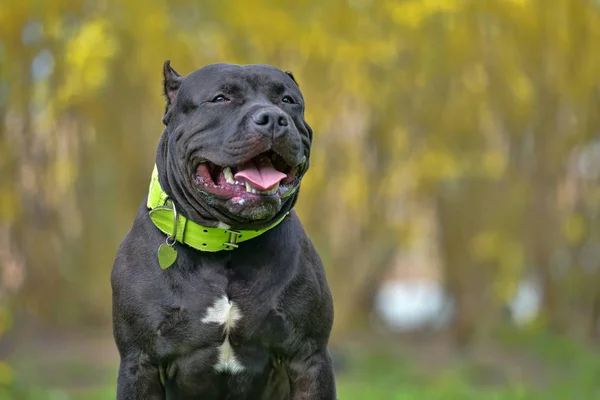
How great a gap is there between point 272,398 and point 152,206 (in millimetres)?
857

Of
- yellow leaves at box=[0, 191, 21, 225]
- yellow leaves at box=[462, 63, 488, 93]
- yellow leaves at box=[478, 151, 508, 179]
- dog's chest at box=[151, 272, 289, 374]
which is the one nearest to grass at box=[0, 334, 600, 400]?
yellow leaves at box=[0, 191, 21, 225]

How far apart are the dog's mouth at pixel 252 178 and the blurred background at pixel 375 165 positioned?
4.75 metres

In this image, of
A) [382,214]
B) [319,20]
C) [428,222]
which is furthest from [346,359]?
[319,20]

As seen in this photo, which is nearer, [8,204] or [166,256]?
[166,256]

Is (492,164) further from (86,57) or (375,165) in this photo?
(86,57)

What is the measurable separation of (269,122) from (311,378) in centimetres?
94

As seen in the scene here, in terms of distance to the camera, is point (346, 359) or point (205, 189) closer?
point (205, 189)

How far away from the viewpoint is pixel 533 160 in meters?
11.6

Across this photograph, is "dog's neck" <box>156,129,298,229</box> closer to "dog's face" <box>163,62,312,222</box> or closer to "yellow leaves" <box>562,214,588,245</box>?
"dog's face" <box>163,62,312,222</box>

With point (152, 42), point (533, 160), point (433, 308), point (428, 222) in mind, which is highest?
point (152, 42)

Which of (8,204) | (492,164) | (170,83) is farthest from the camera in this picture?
(492,164)

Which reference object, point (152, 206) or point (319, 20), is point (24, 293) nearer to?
point (319, 20)

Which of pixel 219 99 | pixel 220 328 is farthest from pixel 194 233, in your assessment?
pixel 219 99

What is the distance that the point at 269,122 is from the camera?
345 centimetres
